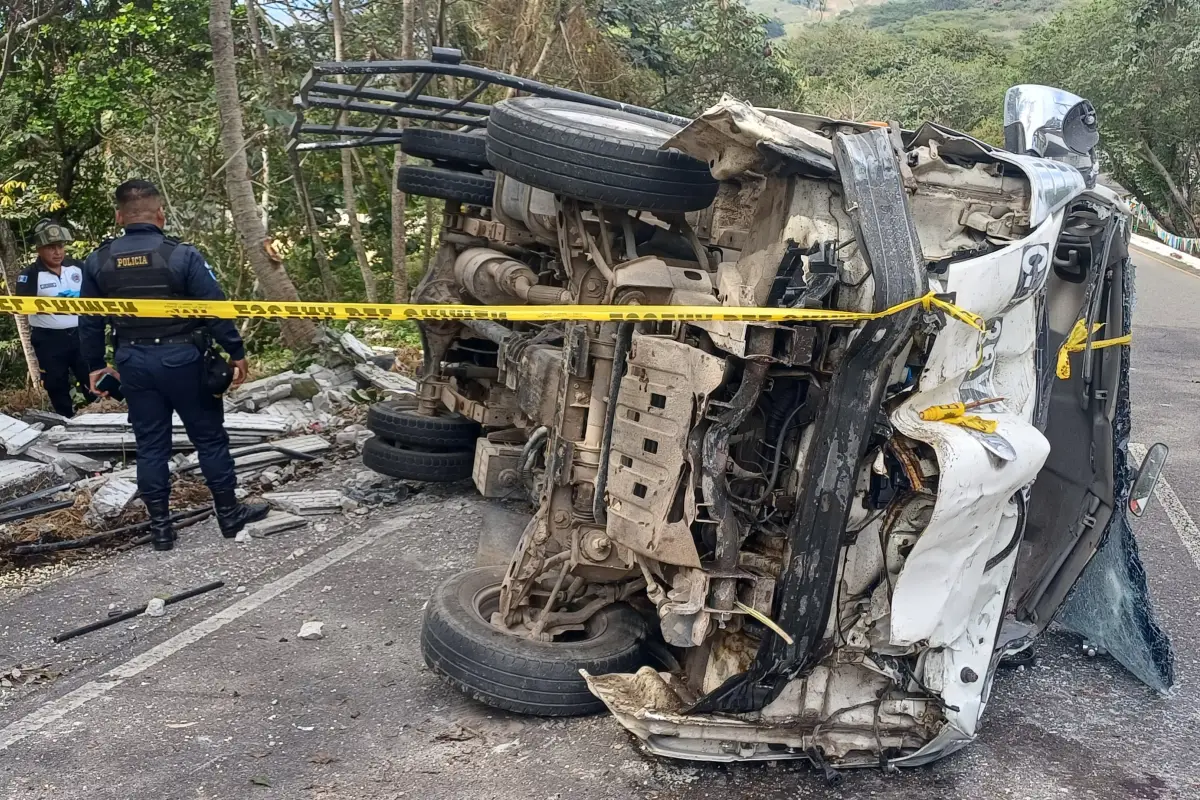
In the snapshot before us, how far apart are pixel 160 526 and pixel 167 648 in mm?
1263

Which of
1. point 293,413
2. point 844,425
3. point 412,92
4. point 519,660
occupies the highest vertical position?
point 412,92

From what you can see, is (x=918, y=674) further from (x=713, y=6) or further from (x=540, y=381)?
(x=713, y=6)

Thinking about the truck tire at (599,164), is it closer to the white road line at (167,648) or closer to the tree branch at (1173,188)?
the white road line at (167,648)

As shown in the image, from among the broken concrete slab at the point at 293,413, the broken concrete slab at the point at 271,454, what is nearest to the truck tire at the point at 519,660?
the broken concrete slab at the point at 271,454

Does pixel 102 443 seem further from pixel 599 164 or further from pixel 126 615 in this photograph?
pixel 599 164

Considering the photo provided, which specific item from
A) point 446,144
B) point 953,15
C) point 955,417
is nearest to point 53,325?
point 446,144

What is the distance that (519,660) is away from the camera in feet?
10.7

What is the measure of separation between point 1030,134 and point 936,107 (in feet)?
115

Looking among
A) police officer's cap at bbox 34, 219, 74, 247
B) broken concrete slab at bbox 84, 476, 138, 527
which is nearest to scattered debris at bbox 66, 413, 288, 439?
broken concrete slab at bbox 84, 476, 138, 527

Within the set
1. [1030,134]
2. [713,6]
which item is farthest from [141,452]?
[713,6]

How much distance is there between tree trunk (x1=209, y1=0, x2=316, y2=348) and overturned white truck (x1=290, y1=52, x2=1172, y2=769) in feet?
15.9

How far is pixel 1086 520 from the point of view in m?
3.73

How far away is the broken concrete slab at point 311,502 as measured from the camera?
18.1ft

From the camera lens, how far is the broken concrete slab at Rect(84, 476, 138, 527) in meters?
5.24
